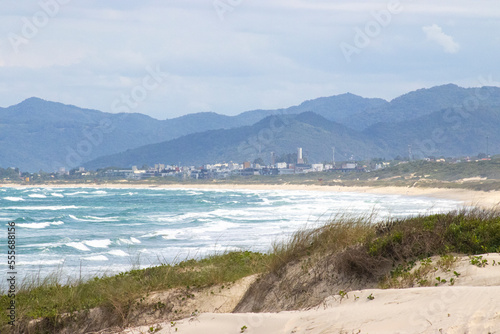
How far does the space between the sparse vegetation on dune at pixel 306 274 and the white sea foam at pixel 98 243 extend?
1570cm

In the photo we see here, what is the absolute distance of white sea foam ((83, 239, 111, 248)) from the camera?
24.8 m

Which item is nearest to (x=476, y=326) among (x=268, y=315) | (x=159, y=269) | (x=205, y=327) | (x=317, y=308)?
(x=317, y=308)

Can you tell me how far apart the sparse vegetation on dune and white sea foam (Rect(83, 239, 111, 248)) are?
51.5ft

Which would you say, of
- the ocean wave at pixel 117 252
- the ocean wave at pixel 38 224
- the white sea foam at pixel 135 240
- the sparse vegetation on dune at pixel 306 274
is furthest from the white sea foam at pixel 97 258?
the ocean wave at pixel 38 224

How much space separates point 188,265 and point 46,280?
2296 millimetres

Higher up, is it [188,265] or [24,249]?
[188,265]

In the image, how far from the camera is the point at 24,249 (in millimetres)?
23578

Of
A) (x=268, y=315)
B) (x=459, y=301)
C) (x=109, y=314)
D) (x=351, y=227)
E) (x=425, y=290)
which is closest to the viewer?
(x=459, y=301)

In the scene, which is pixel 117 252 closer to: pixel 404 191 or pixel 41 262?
pixel 41 262

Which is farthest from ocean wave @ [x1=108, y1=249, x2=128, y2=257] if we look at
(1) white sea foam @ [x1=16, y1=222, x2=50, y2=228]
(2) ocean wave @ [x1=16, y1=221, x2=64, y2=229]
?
(1) white sea foam @ [x1=16, y1=222, x2=50, y2=228]

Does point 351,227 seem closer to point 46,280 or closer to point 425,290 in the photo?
point 425,290

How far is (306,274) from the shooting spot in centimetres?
804

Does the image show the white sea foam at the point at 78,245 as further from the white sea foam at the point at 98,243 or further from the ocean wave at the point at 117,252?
the ocean wave at the point at 117,252

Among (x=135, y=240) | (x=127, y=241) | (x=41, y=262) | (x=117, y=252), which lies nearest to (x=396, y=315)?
(x=41, y=262)
